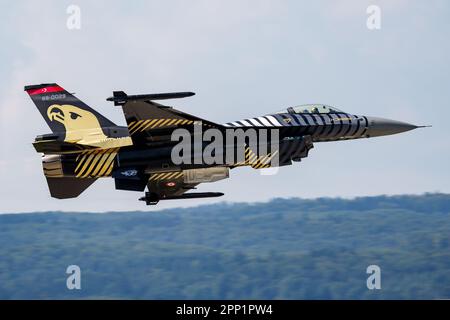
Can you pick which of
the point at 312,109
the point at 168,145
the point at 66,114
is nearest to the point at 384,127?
the point at 312,109

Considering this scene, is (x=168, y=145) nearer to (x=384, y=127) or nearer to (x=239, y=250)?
(x=384, y=127)

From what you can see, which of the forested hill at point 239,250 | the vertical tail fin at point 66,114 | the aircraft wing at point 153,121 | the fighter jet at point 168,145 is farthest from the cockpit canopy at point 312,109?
the forested hill at point 239,250

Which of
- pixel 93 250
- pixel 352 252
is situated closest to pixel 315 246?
pixel 352 252

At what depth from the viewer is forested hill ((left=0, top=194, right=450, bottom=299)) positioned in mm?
53688

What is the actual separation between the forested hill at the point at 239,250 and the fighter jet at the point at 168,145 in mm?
20591

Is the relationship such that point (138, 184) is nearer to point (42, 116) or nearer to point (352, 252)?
point (42, 116)

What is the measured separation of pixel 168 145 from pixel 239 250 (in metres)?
28.0

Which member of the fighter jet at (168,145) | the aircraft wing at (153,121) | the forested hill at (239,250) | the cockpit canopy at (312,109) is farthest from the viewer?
the forested hill at (239,250)

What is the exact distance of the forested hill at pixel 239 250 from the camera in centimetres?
5369

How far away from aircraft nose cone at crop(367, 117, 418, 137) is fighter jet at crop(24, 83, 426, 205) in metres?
0.53

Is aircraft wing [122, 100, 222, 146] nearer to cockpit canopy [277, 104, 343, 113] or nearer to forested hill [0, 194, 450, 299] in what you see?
cockpit canopy [277, 104, 343, 113]

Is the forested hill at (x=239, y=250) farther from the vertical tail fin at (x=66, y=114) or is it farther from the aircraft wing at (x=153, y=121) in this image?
the aircraft wing at (x=153, y=121)
